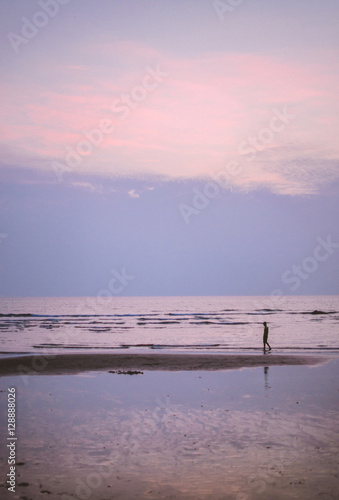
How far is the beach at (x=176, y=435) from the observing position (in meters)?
8.57

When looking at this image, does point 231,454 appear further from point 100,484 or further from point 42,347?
point 42,347

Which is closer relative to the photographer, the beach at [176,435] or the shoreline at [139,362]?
the beach at [176,435]

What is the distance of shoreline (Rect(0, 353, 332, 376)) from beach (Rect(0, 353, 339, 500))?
197 cm

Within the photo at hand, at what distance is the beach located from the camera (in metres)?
8.57

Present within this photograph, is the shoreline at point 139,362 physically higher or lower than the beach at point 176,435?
higher

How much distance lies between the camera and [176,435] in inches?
467

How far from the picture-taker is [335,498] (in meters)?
7.94

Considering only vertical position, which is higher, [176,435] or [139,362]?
[139,362]

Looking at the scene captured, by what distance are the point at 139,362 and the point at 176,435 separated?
15713mm

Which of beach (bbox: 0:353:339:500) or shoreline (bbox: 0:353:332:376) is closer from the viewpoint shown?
beach (bbox: 0:353:339:500)

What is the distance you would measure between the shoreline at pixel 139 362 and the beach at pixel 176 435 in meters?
1.97

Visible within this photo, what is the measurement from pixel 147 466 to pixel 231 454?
1.94m

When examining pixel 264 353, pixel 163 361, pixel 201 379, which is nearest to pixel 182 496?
pixel 201 379

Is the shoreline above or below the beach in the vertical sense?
above
